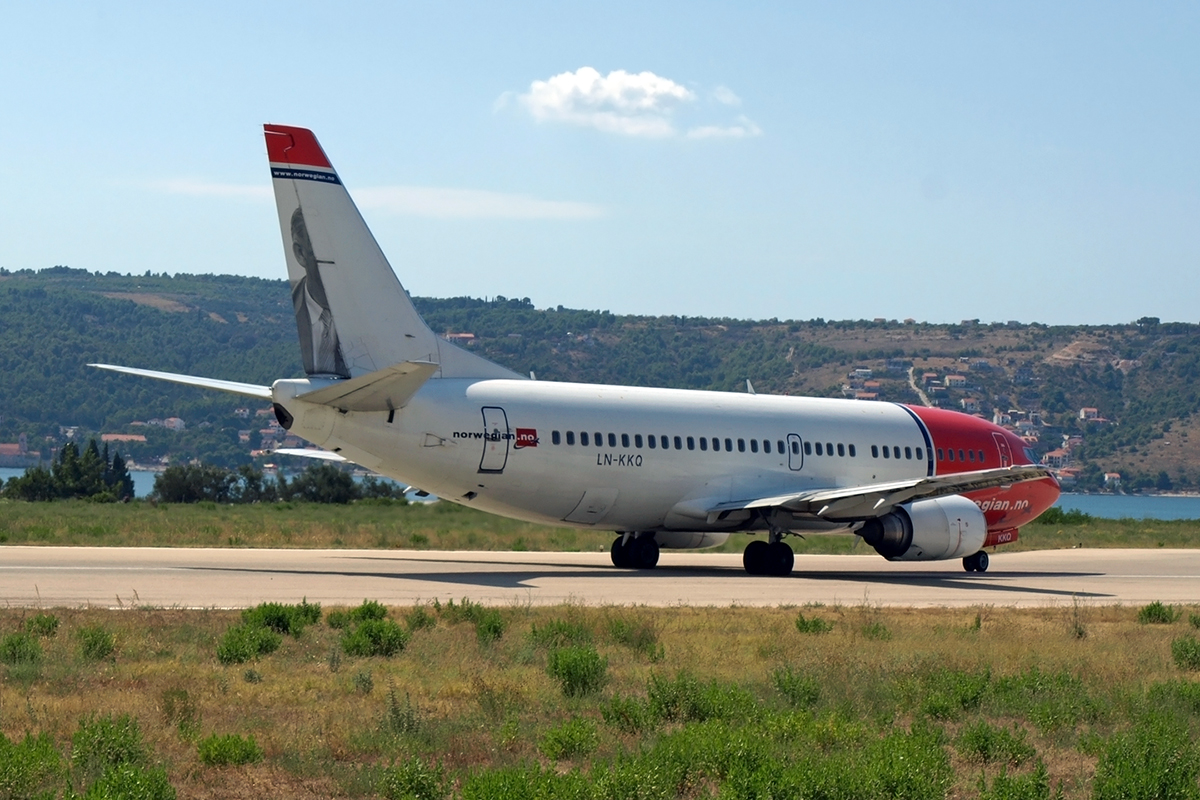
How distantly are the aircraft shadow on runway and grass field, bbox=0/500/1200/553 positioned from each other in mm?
5514

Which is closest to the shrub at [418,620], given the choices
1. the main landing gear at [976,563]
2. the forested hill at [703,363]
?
the main landing gear at [976,563]

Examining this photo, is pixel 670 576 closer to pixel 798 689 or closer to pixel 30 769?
pixel 798 689

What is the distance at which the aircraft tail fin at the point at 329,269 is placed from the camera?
25000mm

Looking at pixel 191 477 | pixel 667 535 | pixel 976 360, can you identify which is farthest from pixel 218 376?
pixel 667 535

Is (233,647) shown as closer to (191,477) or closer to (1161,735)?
(1161,735)

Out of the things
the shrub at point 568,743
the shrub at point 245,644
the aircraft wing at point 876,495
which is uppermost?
the aircraft wing at point 876,495

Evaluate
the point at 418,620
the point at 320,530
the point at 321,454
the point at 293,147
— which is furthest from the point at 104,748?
the point at 320,530

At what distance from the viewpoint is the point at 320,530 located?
37.8 m

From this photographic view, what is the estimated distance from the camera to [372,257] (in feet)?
85.1

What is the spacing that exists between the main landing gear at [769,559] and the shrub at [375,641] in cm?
1472

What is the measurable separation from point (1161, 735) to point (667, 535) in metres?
20.4

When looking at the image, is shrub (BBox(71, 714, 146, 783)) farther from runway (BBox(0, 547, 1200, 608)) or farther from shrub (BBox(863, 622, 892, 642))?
shrub (BBox(863, 622, 892, 642))

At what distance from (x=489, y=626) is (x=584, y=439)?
37.1 feet

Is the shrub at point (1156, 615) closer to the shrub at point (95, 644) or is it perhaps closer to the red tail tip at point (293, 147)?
the shrub at point (95, 644)
